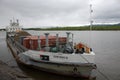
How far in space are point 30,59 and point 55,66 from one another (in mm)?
2794

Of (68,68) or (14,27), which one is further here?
(14,27)

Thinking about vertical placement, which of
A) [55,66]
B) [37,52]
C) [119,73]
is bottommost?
[119,73]

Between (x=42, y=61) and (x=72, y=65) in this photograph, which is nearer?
(x=72, y=65)

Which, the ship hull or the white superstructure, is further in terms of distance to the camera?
the white superstructure

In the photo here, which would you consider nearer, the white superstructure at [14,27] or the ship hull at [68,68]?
the ship hull at [68,68]

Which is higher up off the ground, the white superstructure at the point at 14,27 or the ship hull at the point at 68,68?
the white superstructure at the point at 14,27

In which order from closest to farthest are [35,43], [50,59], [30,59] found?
[50,59]
[30,59]
[35,43]

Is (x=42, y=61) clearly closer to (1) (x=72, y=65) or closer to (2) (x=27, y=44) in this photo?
(1) (x=72, y=65)

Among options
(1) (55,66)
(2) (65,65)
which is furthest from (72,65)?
(1) (55,66)

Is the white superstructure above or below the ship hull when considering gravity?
above

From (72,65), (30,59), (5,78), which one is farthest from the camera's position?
(30,59)

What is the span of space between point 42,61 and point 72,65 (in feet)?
8.50

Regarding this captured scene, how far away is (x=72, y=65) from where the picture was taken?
1387cm

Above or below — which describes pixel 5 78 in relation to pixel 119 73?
above
